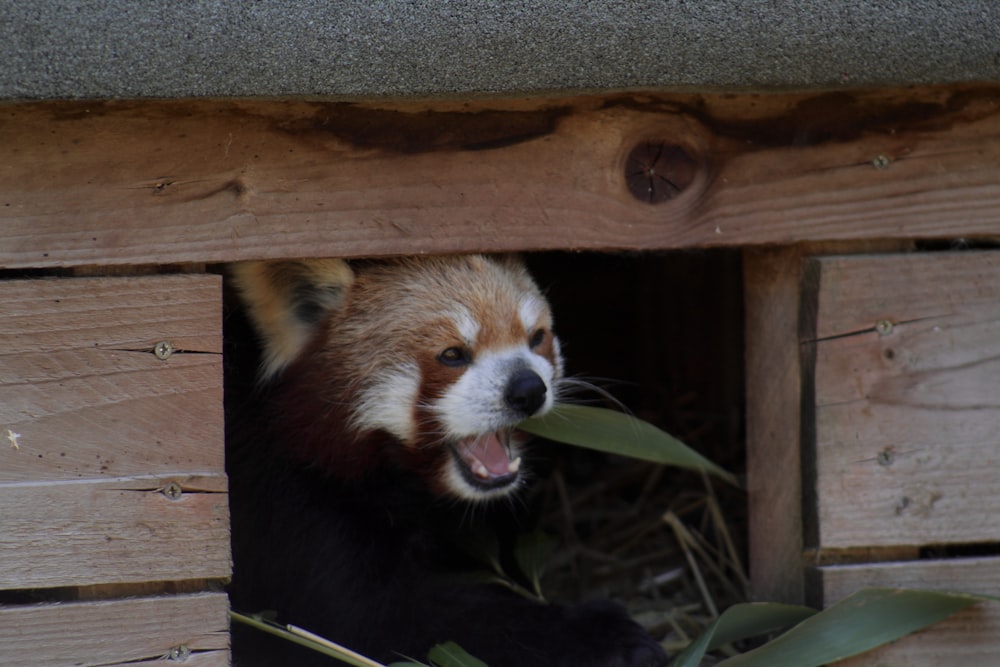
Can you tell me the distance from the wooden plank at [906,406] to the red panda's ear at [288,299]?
4.12ft

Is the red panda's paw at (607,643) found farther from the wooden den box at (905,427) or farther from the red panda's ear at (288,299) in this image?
the red panda's ear at (288,299)

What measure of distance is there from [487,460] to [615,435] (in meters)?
0.40

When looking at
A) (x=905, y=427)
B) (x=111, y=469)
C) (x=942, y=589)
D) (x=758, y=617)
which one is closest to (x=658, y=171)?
(x=905, y=427)

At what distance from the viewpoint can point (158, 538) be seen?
7.70 ft

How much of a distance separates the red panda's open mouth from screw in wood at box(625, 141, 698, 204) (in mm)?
835

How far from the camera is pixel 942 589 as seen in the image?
8.71 ft

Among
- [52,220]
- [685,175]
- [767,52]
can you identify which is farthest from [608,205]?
[52,220]

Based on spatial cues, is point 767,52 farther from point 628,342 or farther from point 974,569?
point 628,342

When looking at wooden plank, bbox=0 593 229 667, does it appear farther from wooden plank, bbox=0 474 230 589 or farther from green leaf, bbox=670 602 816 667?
green leaf, bbox=670 602 816 667

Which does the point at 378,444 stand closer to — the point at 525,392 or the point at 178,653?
the point at 525,392

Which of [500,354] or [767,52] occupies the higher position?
[767,52]

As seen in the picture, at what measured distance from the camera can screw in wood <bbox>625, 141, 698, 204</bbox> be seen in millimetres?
2521

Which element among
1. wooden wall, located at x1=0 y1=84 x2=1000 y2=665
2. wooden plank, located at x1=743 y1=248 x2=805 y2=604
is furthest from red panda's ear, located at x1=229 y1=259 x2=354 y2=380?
wooden plank, located at x1=743 y1=248 x2=805 y2=604

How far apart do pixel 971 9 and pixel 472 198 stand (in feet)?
3.54
